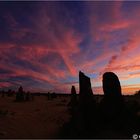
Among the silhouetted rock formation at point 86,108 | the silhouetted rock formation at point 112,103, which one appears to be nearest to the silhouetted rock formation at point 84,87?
the silhouetted rock formation at point 86,108

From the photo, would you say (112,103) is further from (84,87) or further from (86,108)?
(84,87)

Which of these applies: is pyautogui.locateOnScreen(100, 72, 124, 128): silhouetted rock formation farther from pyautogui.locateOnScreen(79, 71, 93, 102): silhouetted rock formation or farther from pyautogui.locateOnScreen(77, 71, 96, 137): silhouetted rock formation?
pyautogui.locateOnScreen(79, 71, 93, 102): silhouetted rock formation

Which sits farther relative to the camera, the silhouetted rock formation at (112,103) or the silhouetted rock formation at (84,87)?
the silhouetted rock formation at (84,87)

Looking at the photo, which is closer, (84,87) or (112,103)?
(112,103)

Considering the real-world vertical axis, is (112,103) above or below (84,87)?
below

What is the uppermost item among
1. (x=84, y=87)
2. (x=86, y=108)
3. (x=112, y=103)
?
(x=84, y=87)

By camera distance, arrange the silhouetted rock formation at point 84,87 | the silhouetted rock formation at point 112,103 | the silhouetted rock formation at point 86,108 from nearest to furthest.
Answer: the silhouetted rock formation at point 86,108 → the silhouetted rock formation at point 112,103 → the silhouetted rock formation at point 84,87

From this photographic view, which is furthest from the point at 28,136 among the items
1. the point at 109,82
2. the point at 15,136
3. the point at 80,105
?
the point at 109,82

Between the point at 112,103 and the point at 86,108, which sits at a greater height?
the point at 112,103

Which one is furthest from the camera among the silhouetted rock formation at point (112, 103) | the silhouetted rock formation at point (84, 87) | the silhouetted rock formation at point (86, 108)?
the silhouetted rock formation at point (84, 87)

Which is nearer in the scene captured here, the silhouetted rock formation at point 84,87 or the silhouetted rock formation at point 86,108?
the silhouetted rock formation at point 86,108

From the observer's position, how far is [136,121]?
704 inches

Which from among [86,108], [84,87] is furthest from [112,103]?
[84,87]

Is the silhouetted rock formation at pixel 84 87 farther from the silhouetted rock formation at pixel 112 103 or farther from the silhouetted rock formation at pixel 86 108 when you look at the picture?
the silhouetted rock formation at pixel 112 103
